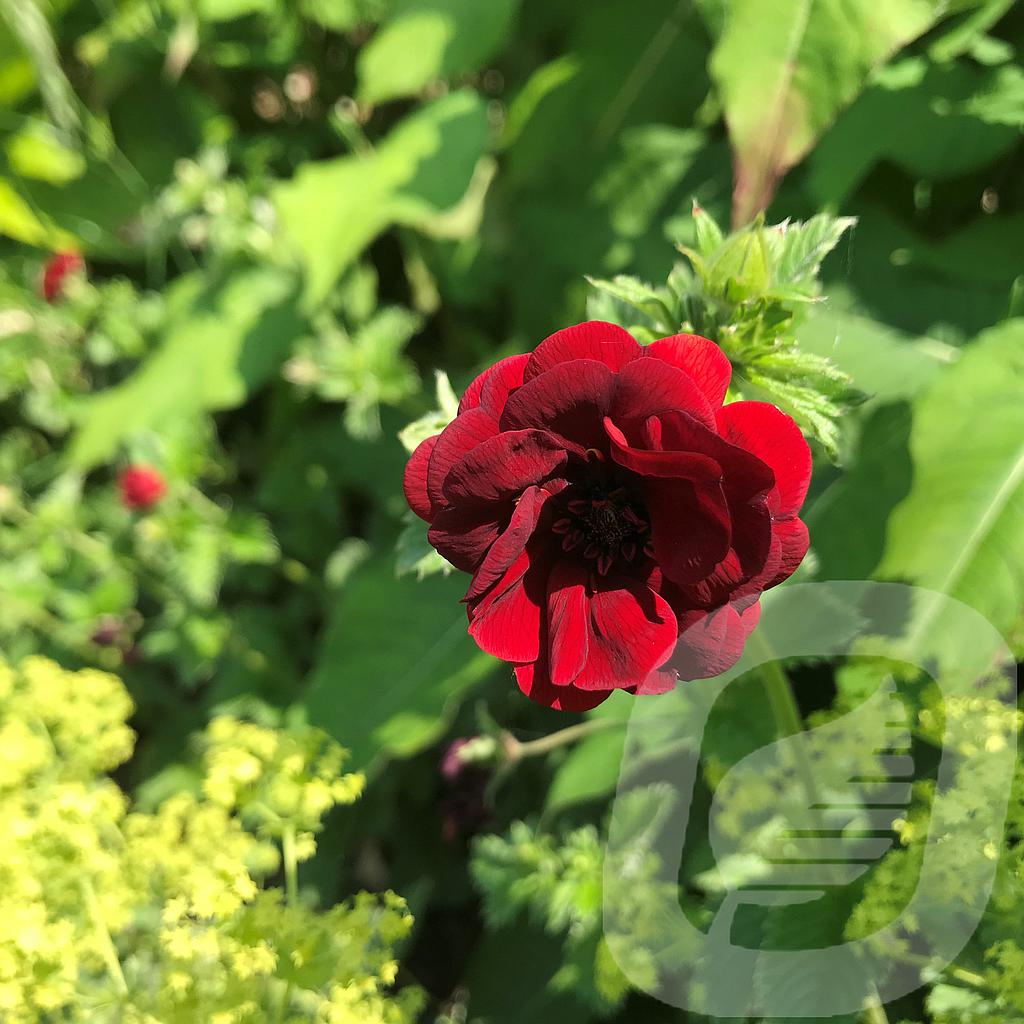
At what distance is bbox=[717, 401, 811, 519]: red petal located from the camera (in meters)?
0.47

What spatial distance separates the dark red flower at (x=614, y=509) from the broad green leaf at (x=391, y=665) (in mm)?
607

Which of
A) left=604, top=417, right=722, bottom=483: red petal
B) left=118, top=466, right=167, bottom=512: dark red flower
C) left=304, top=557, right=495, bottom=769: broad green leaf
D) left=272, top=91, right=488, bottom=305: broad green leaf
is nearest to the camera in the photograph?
left=604, top=417, right=722, bottom=483: red petal

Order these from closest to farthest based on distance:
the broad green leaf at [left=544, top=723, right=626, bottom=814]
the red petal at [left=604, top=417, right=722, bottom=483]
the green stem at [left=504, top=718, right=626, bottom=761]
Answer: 1. the red petal at [left=604, top=417, right=722, bottom=483]
2. the green stem at [left=504, top=718, right=626, bottom=761]
3. the broad green leaf at [left=544, top=723, right=626, bottom=814]

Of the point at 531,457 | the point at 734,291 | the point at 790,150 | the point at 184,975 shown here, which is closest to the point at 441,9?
the point at 790,150

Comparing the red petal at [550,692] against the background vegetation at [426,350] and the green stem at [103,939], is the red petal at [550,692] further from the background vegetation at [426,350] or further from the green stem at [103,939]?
the green stem at [103,939]

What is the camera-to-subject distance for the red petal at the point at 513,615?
48cm

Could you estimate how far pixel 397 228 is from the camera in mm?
1797

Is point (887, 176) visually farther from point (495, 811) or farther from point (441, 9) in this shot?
point (495, 811)

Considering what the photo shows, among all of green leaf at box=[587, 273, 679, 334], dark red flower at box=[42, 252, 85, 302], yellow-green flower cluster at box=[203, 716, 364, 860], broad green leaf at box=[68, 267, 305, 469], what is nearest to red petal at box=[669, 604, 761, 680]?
green leaf at box=[587, 273, 679, 334]

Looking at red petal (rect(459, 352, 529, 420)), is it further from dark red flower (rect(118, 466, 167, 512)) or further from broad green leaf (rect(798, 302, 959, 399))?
dark red flower (rect(118, 466, 167, 512))

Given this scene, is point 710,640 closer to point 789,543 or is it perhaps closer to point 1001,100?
point 789,543

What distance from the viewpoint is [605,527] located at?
0.53 m

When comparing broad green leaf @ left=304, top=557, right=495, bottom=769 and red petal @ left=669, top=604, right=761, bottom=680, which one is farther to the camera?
broad green leaf @ left=304, top=557, right=495, bottom=769

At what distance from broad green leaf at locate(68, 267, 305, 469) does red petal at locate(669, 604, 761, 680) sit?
4.05 feet
